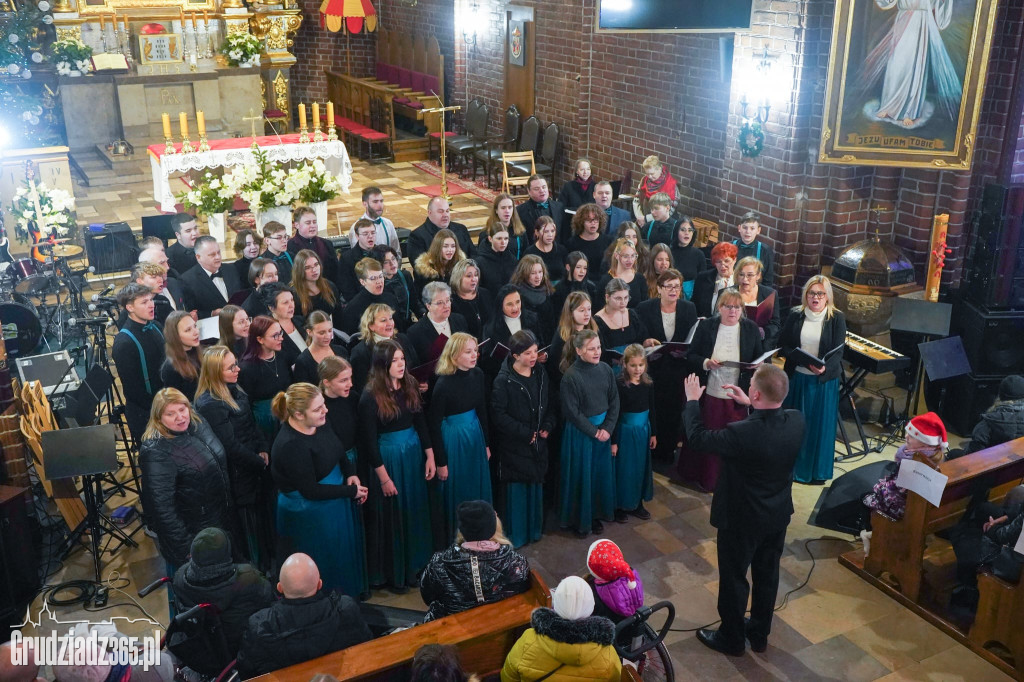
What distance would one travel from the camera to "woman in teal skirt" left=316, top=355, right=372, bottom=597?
482 cm

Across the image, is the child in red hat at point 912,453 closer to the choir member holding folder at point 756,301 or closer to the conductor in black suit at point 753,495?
the conductor in black suit at point 753,495

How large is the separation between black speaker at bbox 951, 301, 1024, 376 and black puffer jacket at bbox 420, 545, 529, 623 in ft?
16.2

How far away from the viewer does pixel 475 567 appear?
391 centimetres

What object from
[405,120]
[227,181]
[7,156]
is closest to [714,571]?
[227,181]

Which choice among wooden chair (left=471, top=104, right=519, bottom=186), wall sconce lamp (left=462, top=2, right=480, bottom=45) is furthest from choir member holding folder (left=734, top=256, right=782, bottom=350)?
wall sconce lamp (left=462, top=2, right=480, bottom=45)

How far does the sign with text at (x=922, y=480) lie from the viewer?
16.1 ft

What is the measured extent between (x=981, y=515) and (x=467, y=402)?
116 inches

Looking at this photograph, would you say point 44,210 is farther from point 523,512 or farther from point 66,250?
point 523,512

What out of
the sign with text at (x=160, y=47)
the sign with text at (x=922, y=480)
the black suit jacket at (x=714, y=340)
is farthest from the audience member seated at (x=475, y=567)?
the sign with text at (x=160, y=47)

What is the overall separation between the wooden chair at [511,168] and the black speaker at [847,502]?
735 cm

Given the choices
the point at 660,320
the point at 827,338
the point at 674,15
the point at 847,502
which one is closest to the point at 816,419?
the point at 827,338

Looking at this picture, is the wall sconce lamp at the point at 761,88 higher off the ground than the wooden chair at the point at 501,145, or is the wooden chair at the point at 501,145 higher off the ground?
the wall sconce lamp at the point at 761,88

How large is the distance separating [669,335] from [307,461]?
2.83 metres

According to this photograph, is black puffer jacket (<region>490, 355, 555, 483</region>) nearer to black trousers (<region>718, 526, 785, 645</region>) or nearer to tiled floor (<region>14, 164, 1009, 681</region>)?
tiled floor (<region>14, 164, 1009, 681</region>)
